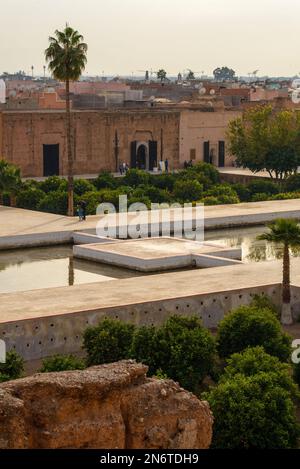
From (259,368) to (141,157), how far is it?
31244mm

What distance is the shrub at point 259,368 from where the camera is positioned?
14.2m

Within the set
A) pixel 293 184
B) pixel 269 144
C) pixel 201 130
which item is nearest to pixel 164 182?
pixel 293 184

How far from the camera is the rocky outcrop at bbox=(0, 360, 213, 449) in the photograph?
9.03 m

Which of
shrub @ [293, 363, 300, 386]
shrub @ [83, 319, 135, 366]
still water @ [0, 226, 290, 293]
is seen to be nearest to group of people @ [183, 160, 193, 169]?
still water @ [0, 226, 290, 293]

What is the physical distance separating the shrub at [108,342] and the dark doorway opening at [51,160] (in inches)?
1019

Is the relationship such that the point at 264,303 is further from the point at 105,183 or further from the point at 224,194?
the point at 105,183

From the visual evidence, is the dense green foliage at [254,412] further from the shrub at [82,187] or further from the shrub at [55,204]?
the shrub at [82,187]

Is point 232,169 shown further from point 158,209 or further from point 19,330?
point 19,330

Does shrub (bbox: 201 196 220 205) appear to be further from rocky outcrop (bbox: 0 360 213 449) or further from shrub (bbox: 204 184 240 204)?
rocky outcrop (bbox: 0 360 213 449)

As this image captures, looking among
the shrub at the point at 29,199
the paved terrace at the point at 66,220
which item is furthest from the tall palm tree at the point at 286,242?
the shrub at the point at 29,199

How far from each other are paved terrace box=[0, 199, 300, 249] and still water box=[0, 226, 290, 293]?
0.36 m

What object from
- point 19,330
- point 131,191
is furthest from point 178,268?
point 131,191

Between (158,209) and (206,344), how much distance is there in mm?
17076

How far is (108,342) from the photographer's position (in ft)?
51.9
